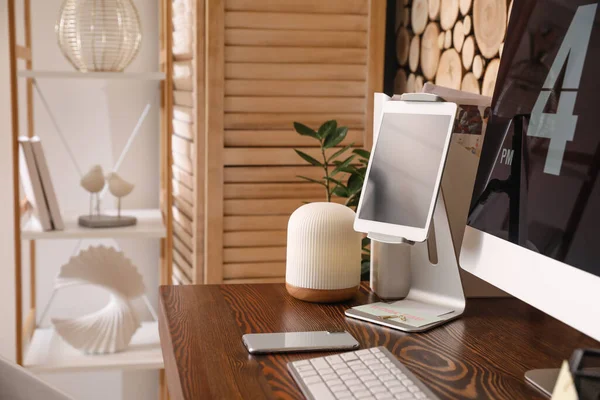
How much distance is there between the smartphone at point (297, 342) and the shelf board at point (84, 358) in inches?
45.2

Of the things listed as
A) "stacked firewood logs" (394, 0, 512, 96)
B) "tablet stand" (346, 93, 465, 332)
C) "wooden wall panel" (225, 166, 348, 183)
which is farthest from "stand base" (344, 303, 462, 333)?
"wooden wall panel" (225, 166, 348, 183)

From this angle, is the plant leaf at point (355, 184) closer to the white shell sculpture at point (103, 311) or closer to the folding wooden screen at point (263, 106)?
the folding wooden screen at point (263, 106)

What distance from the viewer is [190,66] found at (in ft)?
7.30

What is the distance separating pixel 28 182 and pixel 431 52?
1.22 m

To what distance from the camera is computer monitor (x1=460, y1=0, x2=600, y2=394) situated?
829 mm

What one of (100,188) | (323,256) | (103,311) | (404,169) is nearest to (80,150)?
(100,188)

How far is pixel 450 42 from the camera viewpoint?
6.51 feet

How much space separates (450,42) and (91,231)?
114 cm

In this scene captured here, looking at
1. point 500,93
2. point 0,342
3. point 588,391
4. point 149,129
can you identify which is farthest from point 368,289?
point 0,342

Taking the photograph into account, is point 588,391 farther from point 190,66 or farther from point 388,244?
point 190,66

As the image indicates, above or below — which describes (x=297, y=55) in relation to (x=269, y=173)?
above

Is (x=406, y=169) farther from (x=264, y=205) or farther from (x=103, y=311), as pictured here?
(x=103, y=311)

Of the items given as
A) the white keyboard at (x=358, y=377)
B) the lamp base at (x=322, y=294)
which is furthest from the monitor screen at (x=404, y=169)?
the white keyboard at (x=358, y=377)

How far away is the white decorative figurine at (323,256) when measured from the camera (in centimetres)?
124
